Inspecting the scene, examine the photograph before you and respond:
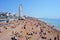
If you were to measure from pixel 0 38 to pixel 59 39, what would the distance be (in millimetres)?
5464

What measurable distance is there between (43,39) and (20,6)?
17169mm

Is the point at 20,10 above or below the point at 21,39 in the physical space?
above

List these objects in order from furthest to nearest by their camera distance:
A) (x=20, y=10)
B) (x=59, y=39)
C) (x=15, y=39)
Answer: (x=20, y=10), (x=59, y=39), (x=15, y=39)

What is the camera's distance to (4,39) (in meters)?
10.2

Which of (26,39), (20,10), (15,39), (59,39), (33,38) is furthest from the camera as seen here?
(20,10)

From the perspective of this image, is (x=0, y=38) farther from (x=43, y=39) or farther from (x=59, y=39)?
(x=59, y=39)

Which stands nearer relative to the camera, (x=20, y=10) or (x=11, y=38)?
(x=11, y=38)

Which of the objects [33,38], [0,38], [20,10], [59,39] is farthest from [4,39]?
[20,10]

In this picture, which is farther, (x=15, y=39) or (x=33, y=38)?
(x=33, y=38)

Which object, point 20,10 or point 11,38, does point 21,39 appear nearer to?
point 11,38

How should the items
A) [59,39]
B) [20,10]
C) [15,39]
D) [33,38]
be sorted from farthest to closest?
[20,10], [59,39], [33,38], [15,39]

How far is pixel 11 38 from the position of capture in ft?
33.7

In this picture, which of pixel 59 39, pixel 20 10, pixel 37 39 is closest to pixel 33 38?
pixel 37 39

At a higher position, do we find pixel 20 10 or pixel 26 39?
pixel 20 10
